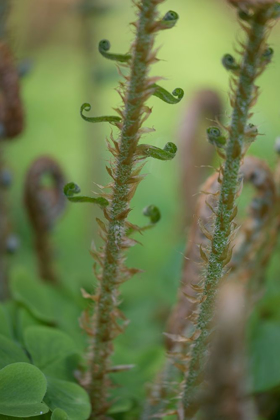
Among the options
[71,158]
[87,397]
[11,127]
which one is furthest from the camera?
[71,158]

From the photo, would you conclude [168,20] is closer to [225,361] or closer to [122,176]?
[122,176]

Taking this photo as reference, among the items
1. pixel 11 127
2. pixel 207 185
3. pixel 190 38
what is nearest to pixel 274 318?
pixel 207 185

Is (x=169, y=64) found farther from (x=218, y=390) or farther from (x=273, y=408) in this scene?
(x=218, y=390)

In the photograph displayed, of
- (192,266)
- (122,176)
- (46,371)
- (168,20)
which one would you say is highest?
(168,20)

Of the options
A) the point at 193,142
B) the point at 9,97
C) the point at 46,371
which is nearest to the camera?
the point at 46,371

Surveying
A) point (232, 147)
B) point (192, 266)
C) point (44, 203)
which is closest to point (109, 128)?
point (44, 203)

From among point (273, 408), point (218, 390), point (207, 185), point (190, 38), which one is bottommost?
point (273, 408)
